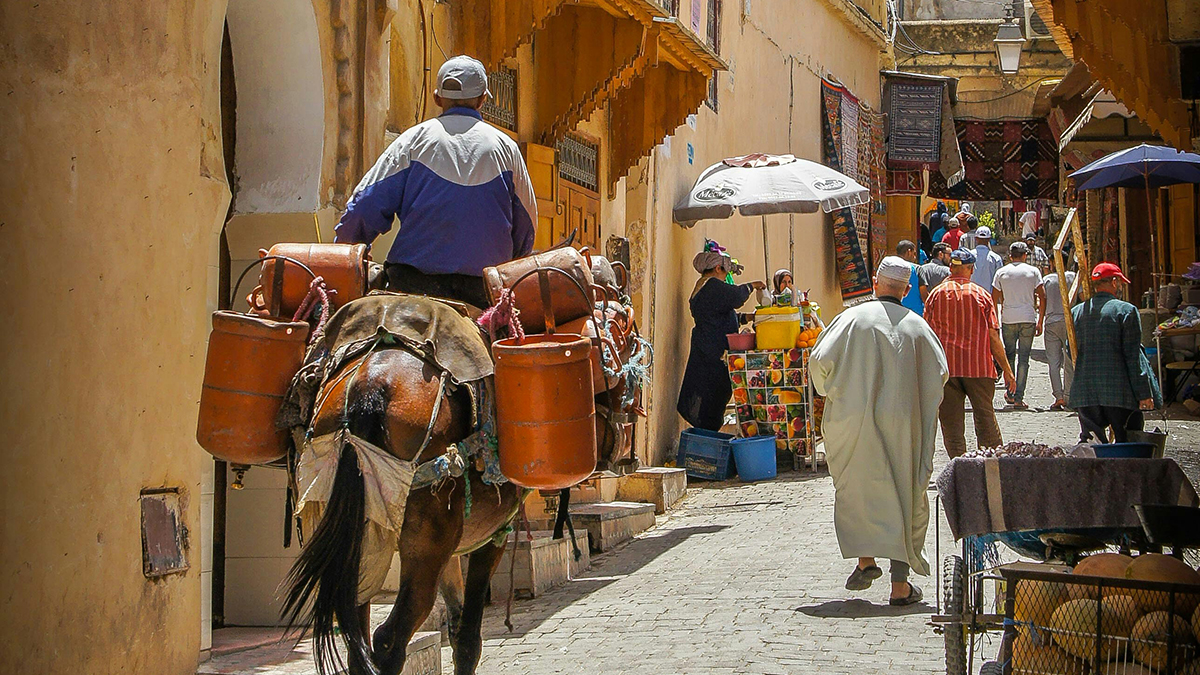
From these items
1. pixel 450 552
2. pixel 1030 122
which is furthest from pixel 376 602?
pixel 1030 122

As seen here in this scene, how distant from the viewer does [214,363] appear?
440 cm

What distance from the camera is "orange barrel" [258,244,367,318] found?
15.2ft

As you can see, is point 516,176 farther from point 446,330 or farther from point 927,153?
point 927,153

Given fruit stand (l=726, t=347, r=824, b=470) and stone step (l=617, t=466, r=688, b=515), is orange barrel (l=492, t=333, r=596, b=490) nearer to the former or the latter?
stone step (l=617, t=466, r=688, b=515)

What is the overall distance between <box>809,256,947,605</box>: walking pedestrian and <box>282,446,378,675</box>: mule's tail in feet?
12.3

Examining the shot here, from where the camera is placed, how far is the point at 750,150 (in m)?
16.7

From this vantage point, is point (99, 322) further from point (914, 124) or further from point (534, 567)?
point (914, 124)

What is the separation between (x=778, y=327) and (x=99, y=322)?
8.75m

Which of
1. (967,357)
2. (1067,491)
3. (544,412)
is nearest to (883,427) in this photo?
(1067,491)

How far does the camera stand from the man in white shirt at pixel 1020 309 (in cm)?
1545

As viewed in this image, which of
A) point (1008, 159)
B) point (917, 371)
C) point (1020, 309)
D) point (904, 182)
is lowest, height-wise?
point (917, 371)

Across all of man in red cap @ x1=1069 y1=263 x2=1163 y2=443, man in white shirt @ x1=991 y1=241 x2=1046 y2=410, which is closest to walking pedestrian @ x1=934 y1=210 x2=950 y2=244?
man in white shirt @ x1=991 y1=241 x2=1046 y2=410

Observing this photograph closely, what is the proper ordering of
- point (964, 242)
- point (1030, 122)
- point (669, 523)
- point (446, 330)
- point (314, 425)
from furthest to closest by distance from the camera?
point (1030, 122)
point (964, 242)
point (669, 523)
point (446, 330)
point (314, 425)

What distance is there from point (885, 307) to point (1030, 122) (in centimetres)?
1823
